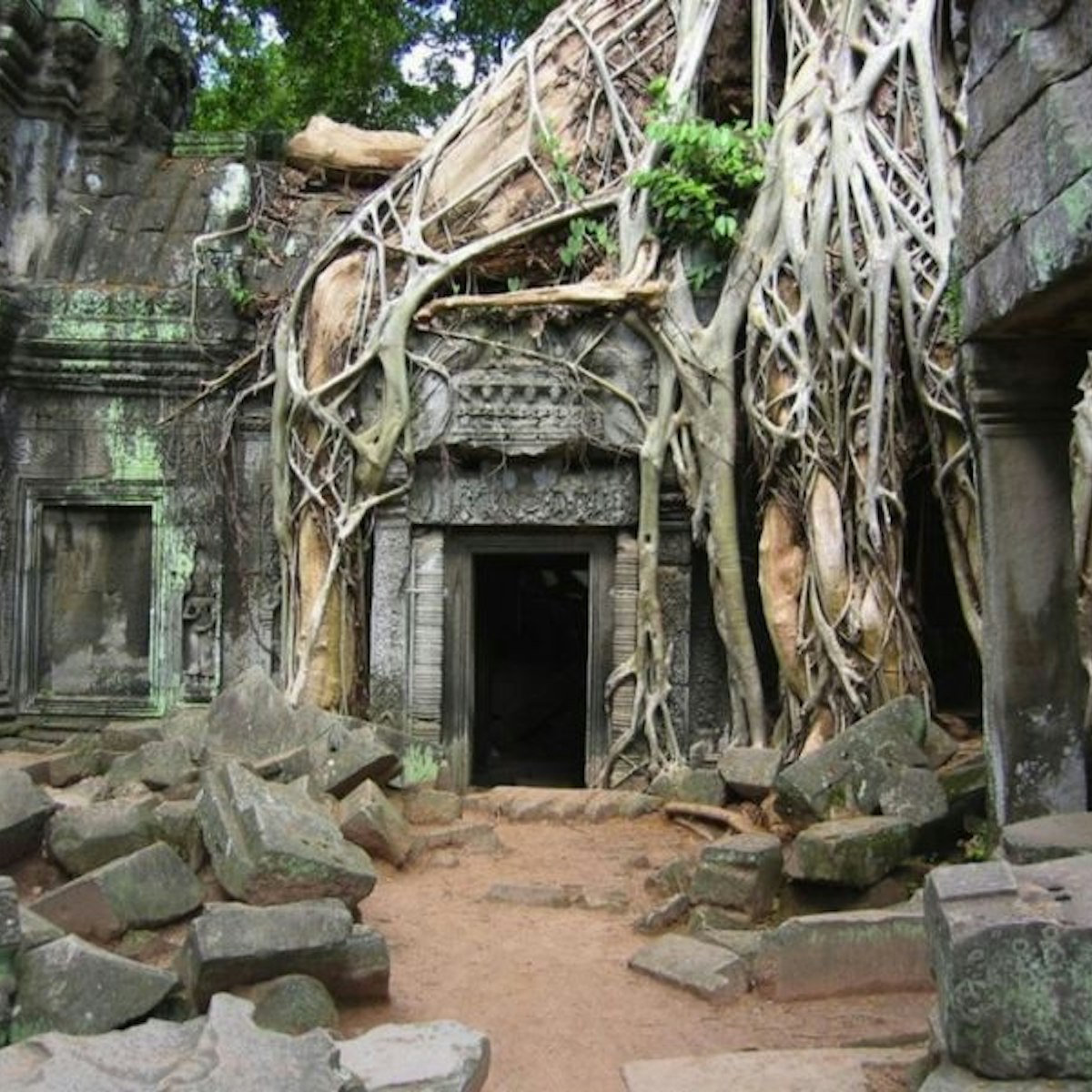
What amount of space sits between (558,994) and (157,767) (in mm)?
2544

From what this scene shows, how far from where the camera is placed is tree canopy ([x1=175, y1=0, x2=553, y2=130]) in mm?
13383

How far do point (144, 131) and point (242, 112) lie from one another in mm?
6176

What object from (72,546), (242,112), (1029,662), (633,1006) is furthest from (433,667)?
(242,112)

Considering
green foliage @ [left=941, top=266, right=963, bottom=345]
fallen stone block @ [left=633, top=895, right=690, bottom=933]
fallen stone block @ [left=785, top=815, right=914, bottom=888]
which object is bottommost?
fallen stone block @ [left=633, top=895, right=690, bottom=933]

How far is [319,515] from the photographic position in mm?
→ 7074

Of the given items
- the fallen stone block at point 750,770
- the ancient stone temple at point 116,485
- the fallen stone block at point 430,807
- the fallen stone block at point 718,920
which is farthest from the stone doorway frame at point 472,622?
the fallen stone block at point 718,920

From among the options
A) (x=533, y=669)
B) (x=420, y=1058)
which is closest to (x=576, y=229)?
(x=533, y=669)

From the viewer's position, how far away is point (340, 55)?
13.7 m

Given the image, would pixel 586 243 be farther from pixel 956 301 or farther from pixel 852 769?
pixel 956 301

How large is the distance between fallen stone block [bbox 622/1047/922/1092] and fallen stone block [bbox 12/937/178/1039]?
1232mm

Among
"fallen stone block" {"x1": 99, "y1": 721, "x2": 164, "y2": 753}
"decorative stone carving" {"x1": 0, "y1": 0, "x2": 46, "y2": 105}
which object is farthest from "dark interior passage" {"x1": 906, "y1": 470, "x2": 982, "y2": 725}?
"decorative stone carving" {"x1": 0, "y1": 0, "x2": 46, "y2": 105}

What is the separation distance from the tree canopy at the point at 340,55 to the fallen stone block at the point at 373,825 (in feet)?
32.6

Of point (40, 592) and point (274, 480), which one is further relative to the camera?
point (40, 592)

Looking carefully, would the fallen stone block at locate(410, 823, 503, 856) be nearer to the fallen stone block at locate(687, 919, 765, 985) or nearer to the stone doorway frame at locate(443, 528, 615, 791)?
the stone doorway frame at locate(443, 528, 615, 791)
